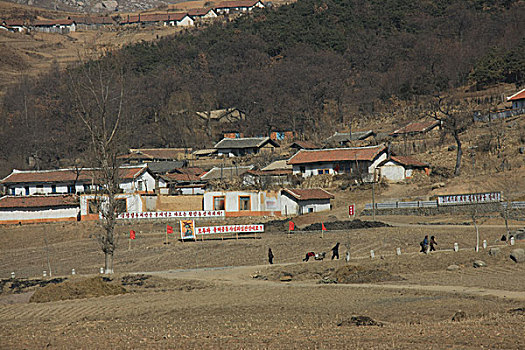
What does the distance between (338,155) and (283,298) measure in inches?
1474

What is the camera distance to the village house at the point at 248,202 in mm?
51219

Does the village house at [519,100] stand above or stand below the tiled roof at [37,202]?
above

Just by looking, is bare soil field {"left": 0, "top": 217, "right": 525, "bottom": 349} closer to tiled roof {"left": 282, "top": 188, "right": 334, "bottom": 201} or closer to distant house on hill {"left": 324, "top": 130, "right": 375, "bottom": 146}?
tiled roof {"left": 282, "top": 188, "right": 334, "bottom": 201}

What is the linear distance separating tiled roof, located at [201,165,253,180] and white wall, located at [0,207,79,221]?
14006 mm

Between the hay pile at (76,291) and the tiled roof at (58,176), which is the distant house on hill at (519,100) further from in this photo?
the hay pile at (76,291)

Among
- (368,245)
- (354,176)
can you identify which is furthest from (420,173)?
(368,245)

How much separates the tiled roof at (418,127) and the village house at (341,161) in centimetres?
1202

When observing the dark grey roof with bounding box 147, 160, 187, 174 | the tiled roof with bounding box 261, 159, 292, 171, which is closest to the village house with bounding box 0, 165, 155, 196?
the dark grey roof with bounding box 147, 160, 187, 174

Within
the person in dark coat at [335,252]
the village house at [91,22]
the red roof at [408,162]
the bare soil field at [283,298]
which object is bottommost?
the bare soil field at [283,298]

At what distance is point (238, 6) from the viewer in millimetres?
154625

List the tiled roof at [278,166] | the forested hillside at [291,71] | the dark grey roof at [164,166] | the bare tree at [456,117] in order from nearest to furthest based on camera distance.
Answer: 1. the bare tree at [456,117]
2. the tiled roof at [278,166]
3. the dark grey roof at [164,166]
4. the forested hillside at [291,71]

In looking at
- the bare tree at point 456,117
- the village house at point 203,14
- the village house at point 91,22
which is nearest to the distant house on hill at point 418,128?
A: the bare tree at point 456,117

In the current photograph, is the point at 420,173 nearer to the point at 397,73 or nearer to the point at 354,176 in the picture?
the point at 354,176

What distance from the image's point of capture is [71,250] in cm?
4225
